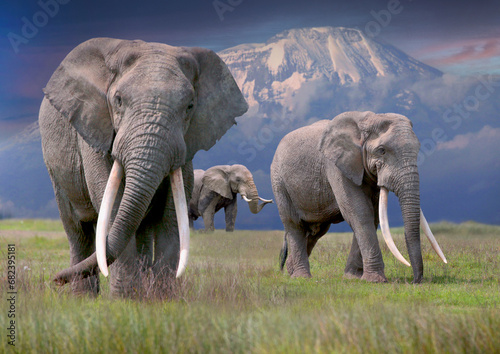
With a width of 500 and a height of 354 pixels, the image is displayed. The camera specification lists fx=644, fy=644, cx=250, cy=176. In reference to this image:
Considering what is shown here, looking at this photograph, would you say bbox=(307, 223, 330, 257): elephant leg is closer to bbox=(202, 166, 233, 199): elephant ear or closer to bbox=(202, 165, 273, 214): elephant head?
bbox=(202, 165, 273, 214): elephant head

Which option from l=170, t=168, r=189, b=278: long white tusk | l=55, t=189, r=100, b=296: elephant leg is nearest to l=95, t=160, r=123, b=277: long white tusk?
l=170, t=168, r=189, b=278: long white tusk

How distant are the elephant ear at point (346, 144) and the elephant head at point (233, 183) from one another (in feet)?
49.1

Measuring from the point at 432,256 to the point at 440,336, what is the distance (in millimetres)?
10007

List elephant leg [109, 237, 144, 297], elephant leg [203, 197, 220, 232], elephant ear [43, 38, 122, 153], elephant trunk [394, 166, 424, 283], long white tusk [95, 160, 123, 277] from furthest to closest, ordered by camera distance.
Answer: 1. elephant leg [203, 197, 220, 232]
2. elephant trunk [394, 166, 424, 283]
3. elephant ear [43, 38, 122, 153]
4. elephant leg [109, 237, 144, 297]
5. long white tusk [95, 160, 123, 277]

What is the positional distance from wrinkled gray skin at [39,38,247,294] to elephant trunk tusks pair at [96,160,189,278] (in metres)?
0.13

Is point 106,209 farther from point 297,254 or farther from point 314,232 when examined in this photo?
point 314,232

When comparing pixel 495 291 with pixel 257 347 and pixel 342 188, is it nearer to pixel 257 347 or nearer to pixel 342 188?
pixel 342 188

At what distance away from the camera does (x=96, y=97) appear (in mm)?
7746

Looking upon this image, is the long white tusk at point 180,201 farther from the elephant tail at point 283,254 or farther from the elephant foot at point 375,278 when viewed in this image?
the elephant tail at point 283,254

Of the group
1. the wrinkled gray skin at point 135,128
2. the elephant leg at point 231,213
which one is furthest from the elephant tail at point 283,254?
the elephant leg at point 231,213

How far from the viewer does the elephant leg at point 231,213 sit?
28766 millimetres

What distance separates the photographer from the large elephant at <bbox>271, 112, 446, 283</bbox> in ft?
35.6

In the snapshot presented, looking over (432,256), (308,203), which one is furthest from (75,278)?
(432,256)

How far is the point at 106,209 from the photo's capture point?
710 cm
